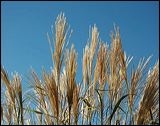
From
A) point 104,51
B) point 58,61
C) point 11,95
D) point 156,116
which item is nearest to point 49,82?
point 58,61

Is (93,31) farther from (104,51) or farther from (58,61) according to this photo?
(58,61)

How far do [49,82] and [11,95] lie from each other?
397 mm

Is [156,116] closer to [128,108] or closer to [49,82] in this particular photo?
[128,108]

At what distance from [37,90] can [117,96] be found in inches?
28.0

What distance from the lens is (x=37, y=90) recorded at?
3365 millimetres

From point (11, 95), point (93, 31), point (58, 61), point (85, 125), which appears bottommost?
point (85, 125)

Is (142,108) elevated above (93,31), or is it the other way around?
(93,31)

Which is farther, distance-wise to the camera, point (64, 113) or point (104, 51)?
point (104, 51)

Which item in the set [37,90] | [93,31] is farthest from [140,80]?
[37,90]

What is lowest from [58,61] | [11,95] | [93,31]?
[11,95]

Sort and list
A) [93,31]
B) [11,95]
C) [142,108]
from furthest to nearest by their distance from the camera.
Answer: [93,31] < [11,95] < [142,108]

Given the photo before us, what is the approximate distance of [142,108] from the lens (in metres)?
3.00

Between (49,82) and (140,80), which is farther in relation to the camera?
(140,80)

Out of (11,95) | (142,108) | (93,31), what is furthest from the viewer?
(93,31)
